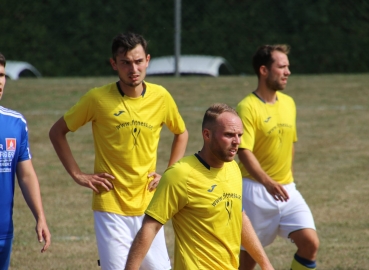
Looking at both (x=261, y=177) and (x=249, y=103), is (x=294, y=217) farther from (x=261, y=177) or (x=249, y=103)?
(x=249, y=103)

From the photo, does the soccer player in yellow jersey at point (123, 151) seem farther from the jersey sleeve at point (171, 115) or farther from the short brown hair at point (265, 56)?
the short brown hair at point (265, 56)

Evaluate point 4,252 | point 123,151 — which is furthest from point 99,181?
point 4,252

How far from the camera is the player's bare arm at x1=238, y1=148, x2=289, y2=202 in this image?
6.40 metres

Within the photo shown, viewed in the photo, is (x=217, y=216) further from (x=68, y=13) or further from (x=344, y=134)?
(x=68, y=13)

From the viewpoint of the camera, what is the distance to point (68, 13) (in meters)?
19.2

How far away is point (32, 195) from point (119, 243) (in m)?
0.90

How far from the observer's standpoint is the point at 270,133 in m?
6.69

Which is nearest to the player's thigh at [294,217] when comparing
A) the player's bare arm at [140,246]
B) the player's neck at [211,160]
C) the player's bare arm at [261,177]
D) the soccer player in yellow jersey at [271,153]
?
the soccer player in yellow jersey at [271,153]

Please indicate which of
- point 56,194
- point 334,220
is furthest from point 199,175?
point 56,194

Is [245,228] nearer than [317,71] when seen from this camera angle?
Yes

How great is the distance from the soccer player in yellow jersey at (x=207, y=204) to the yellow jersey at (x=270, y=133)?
2.08 m

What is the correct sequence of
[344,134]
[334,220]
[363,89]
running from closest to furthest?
[334,220]
[344,134]
[363,89]

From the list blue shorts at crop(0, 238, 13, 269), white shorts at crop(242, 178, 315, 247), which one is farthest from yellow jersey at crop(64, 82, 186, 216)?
white shorts at crop(242, 178, 315, 247)

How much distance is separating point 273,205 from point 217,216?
227 cm
